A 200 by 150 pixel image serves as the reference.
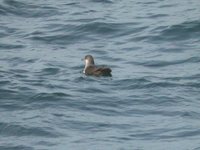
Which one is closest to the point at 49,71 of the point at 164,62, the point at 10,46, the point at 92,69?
the point at 92,69

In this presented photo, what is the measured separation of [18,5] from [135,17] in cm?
395

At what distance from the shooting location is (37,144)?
14.6 meters

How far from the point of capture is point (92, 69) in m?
20.4

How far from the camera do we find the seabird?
19.8 metres

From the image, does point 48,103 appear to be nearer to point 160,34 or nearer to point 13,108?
point 13,108

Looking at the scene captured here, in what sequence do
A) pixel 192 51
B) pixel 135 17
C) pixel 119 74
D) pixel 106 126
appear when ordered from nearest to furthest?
pixel 106 126
pixel 119 74
pixel 192 51
pixel 135 17

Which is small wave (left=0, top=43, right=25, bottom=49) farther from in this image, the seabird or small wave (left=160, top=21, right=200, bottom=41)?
small wave (left=160, top=21, right=200, bottom=41)

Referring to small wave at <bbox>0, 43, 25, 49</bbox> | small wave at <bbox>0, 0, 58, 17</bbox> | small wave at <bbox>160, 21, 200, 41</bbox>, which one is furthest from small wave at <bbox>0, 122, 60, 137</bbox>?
small wave at <bbox>0, 0, 58, 17</bbox>

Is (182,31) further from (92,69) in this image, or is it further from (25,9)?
(25,9)

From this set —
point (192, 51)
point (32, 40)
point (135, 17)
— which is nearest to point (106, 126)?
point (192, 51)

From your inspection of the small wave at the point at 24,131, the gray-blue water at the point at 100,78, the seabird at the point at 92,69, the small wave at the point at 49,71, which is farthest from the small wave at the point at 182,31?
the small wave at the point at 24,131

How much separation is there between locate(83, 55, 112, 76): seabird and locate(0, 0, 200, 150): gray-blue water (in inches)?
7.0

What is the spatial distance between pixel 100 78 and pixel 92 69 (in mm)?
511

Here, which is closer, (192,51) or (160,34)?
(192,51)
